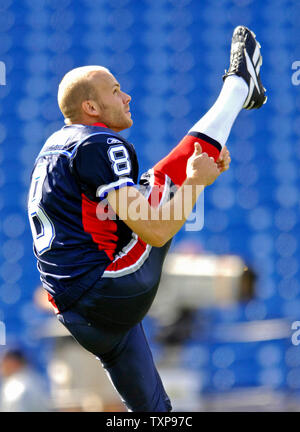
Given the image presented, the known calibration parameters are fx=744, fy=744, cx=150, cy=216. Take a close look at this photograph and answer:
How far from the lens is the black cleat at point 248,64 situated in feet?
6.86

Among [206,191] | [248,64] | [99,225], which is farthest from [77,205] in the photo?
[206,191]

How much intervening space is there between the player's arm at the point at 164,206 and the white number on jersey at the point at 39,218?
7.9 inches

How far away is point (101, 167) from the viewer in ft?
5.75

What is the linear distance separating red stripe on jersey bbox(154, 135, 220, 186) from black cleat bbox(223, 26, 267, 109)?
26cm

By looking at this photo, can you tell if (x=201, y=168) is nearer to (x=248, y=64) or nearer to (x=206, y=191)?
(x=248, y=64)

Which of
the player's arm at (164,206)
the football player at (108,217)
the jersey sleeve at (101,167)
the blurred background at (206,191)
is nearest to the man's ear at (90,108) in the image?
the football player at (108,217)

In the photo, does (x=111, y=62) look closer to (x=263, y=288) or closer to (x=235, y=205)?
(x=235, y=205)

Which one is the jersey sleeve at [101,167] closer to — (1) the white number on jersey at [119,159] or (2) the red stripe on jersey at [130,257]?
(1) the white number on jersey at [119,159]

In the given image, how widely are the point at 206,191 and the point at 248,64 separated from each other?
3.25 metres

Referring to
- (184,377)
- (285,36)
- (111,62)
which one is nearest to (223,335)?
(184,377)

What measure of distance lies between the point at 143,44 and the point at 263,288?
2.19m

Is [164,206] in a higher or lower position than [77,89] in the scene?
lower

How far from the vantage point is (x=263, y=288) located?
Answer: 16.5ft

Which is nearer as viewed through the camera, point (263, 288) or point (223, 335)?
point (223, 335)
